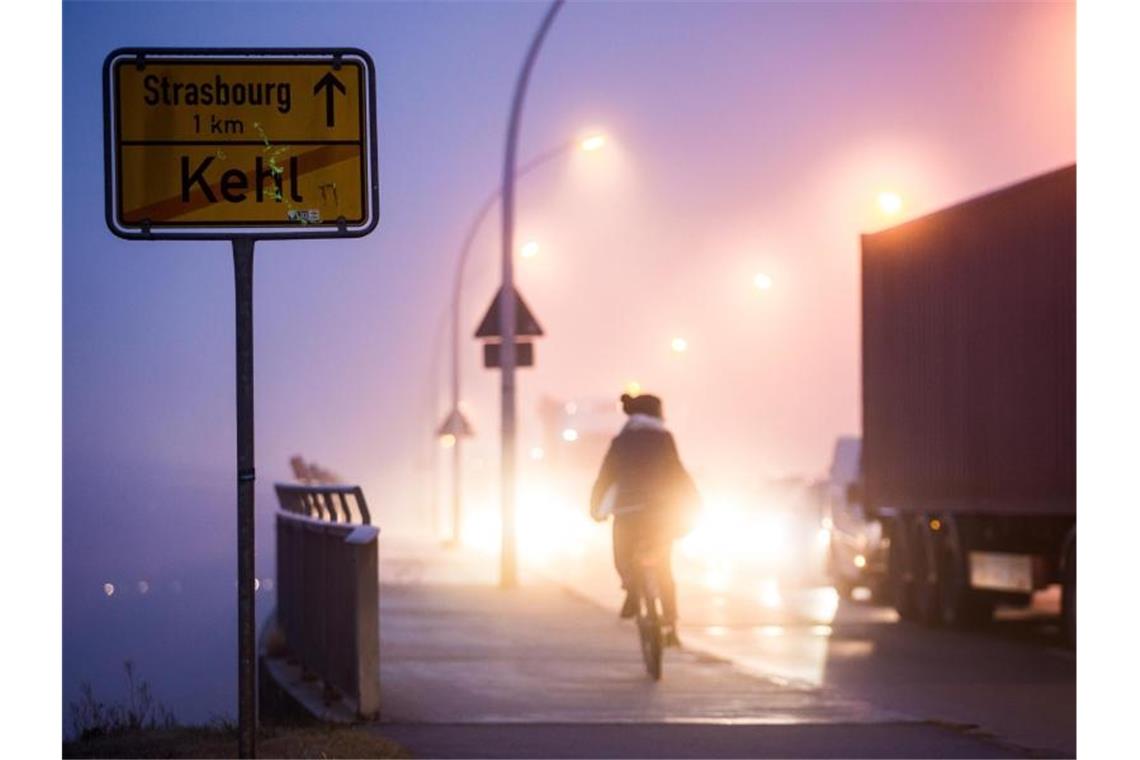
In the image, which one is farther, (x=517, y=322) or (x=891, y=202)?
(x=891, y=202)

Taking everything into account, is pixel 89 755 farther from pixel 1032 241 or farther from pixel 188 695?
pixel 1032 241

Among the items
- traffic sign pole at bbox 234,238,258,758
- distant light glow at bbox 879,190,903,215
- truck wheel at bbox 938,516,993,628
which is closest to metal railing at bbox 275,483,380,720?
traffic sign pole at bbox 234,238,258,758

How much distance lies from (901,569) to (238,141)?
18.5 metres

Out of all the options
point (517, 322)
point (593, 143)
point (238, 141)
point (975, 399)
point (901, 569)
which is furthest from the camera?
point (593, 143)

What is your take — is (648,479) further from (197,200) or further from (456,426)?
(456,426)

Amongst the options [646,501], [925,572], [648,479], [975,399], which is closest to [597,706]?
[646,501]

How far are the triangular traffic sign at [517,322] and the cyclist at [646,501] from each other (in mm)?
12058

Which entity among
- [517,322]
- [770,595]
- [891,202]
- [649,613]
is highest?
[891,202]

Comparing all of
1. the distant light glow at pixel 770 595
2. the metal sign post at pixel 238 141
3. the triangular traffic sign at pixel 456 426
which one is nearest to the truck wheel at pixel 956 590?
the distant light glow at pixel 770 595

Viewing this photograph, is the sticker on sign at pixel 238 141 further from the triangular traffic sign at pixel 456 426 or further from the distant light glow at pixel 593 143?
the triangular traffic sign at pixel 456 426

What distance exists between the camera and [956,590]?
24.0 m

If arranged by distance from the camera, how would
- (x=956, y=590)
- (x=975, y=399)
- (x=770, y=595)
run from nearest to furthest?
(x=975, y=399), (x=956, y=590), (x=770, y=595)

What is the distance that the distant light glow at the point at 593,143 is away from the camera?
3391cm
